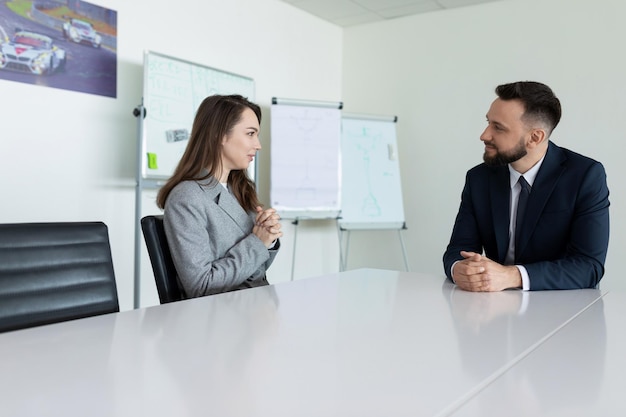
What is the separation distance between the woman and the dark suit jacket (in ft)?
2.31

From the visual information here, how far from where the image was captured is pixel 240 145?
1.96m

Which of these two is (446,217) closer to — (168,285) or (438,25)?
(438,25)

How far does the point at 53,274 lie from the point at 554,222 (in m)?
1.58

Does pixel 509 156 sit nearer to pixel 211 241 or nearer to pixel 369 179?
pixel 211 241

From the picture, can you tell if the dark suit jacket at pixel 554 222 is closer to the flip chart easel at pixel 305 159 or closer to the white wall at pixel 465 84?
the white wall at pixel 465 84

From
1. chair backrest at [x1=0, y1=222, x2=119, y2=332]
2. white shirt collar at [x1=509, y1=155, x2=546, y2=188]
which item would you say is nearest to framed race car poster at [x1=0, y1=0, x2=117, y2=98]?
chair backrest at [x1=0, y1=222, x2=119, y2=332]

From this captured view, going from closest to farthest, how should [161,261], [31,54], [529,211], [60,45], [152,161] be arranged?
[161,261] < [529,211] < [31,54] < [60,45] < [152,161]

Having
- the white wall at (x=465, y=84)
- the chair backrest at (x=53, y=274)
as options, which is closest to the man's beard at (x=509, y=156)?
the chair backrest at (x=53, y=274)

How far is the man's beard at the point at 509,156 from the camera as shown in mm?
2010

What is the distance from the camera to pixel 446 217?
15.0 feet

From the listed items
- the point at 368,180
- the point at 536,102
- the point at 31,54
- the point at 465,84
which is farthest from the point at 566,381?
the point at 465,84

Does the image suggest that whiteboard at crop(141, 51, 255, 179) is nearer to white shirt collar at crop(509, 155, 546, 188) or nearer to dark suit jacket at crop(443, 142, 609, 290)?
dark suit jacket at crop(443, 142, 609, 290)

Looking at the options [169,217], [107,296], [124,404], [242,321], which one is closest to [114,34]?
[169,217]

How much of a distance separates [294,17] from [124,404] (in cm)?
437
